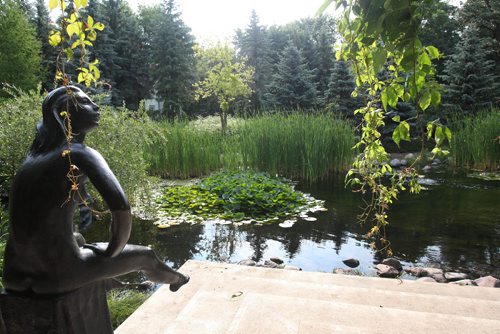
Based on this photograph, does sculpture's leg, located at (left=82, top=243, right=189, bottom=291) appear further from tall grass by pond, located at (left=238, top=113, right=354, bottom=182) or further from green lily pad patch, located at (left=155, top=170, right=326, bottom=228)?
tall grass by pond, located at (left=238, top=113, right=354, bottom=182)

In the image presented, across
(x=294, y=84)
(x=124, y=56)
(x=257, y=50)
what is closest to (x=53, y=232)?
(x=294, y=84)

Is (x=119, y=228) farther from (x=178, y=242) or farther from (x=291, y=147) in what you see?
(x=291, y=147)

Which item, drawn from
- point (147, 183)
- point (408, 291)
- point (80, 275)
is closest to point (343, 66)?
point (147, 183)

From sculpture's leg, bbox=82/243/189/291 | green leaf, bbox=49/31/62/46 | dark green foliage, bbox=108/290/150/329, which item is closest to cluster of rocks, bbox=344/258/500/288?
dark green foliage, bbox=108/290/150/329

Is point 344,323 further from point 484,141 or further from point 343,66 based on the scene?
point 343,66

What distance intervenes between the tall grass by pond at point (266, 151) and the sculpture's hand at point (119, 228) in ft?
17.7

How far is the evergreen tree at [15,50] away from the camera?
13125mm

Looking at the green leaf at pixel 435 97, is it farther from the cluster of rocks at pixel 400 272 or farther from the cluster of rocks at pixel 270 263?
the cluster of rocks at pixel 270 263

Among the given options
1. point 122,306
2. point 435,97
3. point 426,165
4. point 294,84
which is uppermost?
point 294,84

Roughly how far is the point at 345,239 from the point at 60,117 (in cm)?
339

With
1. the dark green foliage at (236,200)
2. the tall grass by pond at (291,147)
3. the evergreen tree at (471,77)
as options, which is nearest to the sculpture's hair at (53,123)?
the dark green foliage at (236,200)

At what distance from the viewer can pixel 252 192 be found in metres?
4.79

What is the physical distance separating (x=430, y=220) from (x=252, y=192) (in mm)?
2104

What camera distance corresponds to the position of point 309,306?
1.63 metres
